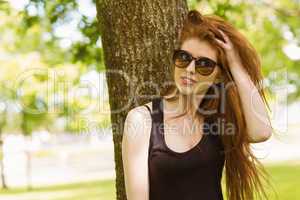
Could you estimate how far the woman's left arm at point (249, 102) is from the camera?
3227 mm

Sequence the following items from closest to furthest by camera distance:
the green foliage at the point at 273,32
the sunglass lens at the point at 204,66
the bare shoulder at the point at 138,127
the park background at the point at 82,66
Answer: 1. the bare shoulder at the point at 138,127
2. the sunglass lens at the point at 204,66
3. the park background at the point at 82,66
4. the green foliage at the point at 273,32

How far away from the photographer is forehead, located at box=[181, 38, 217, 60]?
10.3 feet

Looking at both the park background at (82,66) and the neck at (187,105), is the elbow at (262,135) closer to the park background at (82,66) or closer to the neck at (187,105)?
the neck at (187,105)

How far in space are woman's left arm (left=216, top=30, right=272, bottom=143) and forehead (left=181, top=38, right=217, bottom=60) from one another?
0.41ft

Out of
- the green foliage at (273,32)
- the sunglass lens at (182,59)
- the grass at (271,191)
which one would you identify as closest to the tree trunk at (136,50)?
the sunglass lens at (182,59)

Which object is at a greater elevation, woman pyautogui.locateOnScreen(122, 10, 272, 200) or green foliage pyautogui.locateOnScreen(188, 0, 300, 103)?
green foliage pyautogui.locateOnScreen(188, 0, 300, 103)

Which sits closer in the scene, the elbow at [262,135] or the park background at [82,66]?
the elbow at [262,135]

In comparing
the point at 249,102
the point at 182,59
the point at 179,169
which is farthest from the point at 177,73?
the point at 179,169

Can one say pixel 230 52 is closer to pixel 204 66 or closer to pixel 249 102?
Result: pixel 204 66

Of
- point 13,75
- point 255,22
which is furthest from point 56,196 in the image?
point 255,22

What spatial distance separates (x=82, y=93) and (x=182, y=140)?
558 inches

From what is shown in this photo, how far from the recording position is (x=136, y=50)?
12.3 ft

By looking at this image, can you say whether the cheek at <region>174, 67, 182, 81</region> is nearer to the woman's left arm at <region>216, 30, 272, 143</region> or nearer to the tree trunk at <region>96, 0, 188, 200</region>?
the woman's left arm at <region>216, 30, 272, 143</region>

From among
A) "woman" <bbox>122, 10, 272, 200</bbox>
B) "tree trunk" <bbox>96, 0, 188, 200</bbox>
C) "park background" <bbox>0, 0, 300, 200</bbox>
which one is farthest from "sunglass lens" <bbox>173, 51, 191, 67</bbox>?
"park background" <bbox>0, 0, 300, 200</bbox>
